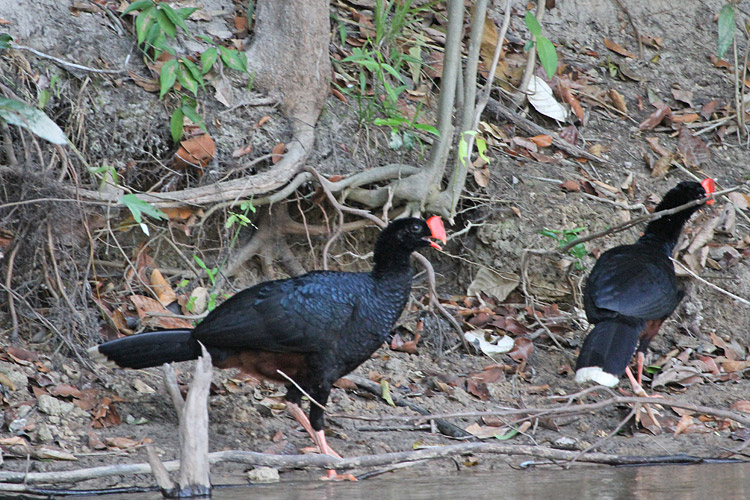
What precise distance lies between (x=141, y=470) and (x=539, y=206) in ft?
12.5

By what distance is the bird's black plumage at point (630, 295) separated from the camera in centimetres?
486

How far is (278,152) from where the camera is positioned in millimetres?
5844

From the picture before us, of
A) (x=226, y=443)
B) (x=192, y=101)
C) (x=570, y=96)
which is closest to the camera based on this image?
(x=226, y=443)

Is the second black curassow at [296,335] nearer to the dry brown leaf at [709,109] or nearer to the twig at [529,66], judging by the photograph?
the twig at [529,66]

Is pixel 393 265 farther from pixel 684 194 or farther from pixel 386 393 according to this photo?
pixel 684 194

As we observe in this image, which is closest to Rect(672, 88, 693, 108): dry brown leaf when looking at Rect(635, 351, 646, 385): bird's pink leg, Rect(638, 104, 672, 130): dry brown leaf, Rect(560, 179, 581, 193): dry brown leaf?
Rect(638, 104, 672, 130): dry brown leaf

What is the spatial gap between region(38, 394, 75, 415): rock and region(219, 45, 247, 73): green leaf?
235 cm

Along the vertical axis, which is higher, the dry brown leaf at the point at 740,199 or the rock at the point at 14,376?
the dry brown leaf at the point at 740,199

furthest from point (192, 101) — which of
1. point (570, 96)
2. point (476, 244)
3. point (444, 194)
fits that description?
point (570, 96)

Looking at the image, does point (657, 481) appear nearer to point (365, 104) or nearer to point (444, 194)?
point (444, 194)

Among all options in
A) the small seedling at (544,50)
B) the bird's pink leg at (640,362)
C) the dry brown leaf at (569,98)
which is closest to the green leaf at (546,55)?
the small seedling at (544,50)

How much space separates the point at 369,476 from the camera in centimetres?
416

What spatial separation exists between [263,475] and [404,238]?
1.39 metres

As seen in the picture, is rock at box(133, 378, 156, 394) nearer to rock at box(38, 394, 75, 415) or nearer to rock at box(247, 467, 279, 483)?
rock at box(38, 394, 75, 415)
